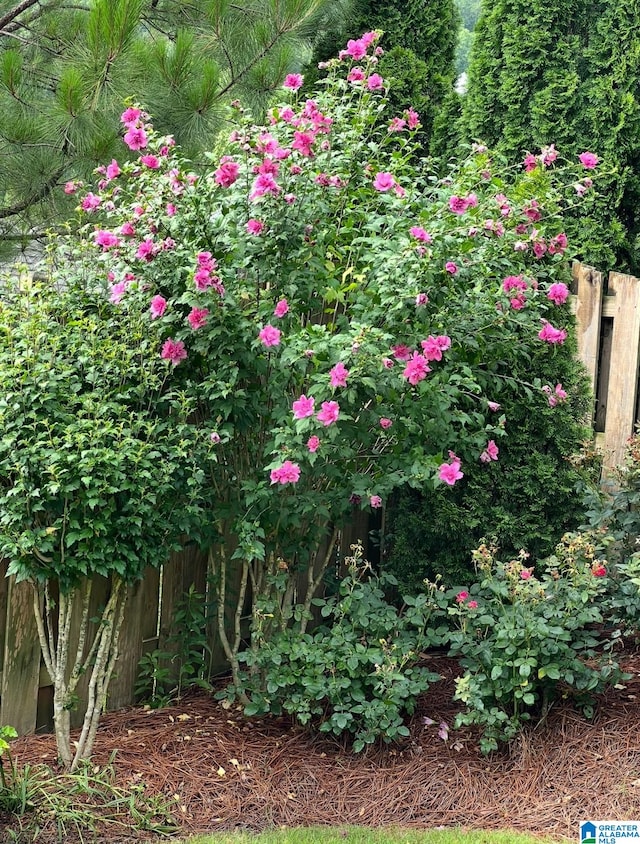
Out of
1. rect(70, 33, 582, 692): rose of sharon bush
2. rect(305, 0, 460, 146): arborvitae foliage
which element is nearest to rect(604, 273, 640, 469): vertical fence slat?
rect(70, 33, 582, 692): rose of sharon bush

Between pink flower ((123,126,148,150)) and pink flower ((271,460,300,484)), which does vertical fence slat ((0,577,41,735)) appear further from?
pink flower ((123,126,148,150))

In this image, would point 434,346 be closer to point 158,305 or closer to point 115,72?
point 158,305

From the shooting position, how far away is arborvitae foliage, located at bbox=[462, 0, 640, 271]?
16.3 feet

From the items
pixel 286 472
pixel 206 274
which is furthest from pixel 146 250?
pixel 286 472

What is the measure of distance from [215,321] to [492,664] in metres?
1.63

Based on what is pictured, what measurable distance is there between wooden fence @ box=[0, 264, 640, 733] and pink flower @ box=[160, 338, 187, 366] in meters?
0.96

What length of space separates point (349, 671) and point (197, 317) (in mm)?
1443

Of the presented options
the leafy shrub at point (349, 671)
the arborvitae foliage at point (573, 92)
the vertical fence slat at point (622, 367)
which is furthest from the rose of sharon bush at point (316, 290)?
the arborvitae foliage at point (573, 92)

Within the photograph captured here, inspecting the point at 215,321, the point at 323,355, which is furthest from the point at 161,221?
the point at 323,355

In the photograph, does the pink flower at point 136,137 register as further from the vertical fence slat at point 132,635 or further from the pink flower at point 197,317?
the vertical fence slat at point 132,635

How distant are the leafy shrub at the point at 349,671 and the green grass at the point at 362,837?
46 centimetres

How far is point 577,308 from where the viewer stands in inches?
185

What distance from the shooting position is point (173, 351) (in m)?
3.32

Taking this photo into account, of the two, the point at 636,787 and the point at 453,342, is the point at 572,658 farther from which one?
the point at 453,342
